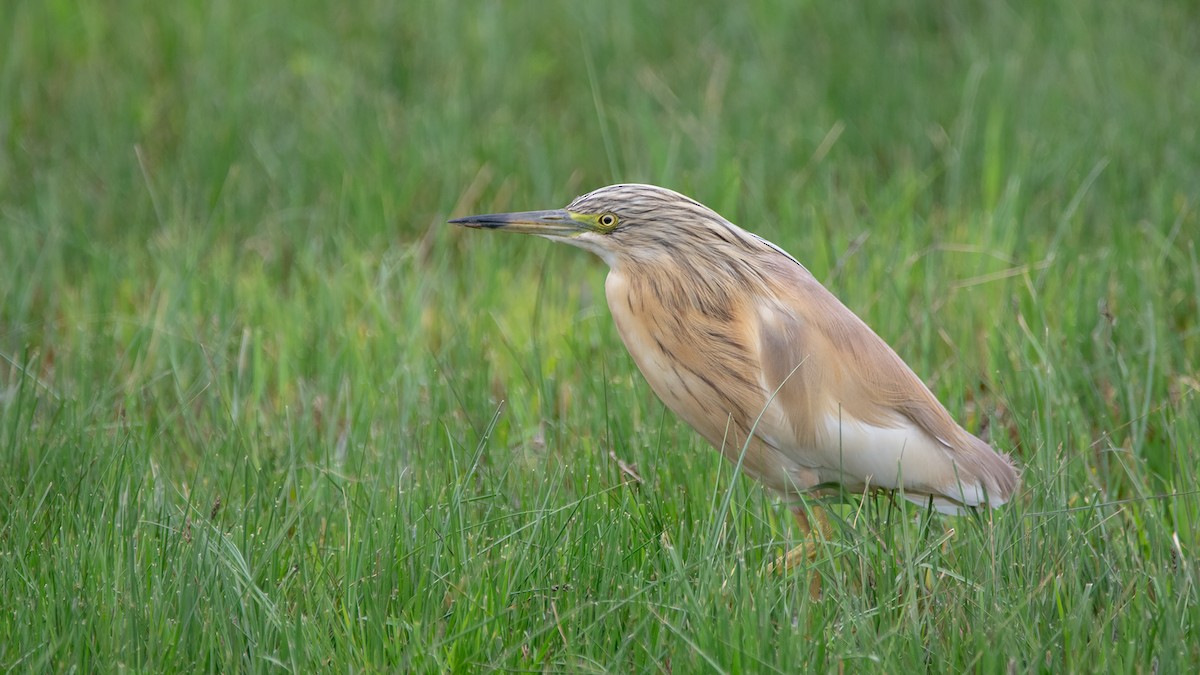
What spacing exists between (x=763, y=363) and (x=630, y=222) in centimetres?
43

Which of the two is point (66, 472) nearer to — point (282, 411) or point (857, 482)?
point (282, 411)

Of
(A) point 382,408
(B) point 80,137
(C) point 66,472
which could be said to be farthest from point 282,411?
(B) point 80,137

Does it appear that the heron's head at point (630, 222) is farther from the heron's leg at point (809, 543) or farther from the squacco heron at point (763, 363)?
the heron's leg at point (809, 543)

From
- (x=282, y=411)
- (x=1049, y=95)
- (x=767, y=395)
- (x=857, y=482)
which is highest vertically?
(x=1049, y=95)

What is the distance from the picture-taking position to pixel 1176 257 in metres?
4.59

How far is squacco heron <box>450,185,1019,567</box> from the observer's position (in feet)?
10.2

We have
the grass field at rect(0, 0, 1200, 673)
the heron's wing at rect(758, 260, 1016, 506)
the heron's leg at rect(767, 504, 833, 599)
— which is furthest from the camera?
the heron's wing at rect(758, 260, 1016, 506)

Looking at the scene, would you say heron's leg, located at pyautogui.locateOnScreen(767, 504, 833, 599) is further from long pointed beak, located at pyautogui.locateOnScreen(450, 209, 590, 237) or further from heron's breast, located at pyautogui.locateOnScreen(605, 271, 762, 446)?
long pointed beak, located at pyautogui.locateOnScreen(450, 209, 590, 237)

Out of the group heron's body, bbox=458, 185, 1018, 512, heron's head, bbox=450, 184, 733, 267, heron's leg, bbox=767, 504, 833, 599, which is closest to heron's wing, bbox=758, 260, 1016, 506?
heron's body, bbox=458, 185, 1018, 512

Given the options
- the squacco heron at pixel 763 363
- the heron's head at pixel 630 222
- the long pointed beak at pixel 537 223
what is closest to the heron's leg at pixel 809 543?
the squacco heron at pixel 763 363

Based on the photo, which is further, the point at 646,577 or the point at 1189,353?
the point at 1189,353

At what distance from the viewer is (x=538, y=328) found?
476 cm

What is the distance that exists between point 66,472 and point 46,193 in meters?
2.49

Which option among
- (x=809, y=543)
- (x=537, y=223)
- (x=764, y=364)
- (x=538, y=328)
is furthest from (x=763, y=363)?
(x=538, y=328)
